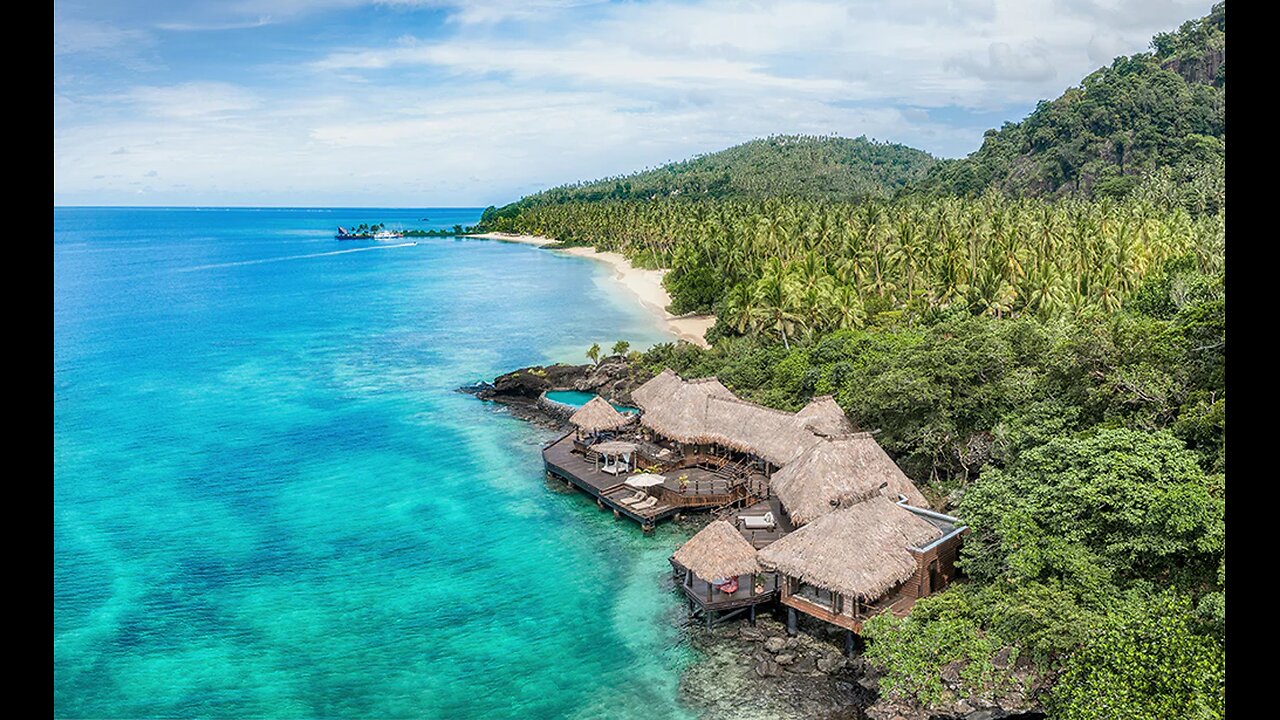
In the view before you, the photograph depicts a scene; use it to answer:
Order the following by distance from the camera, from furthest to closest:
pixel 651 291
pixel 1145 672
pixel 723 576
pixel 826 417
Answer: pixel 651 291 < pixel 826 417 < pixel 723 576 < pixel 1145 672

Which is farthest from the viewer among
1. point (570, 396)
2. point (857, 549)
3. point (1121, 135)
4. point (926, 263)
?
point (1121, 135)

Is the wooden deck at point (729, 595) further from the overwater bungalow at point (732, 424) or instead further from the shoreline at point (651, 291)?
the shoreline at point (651, 291)

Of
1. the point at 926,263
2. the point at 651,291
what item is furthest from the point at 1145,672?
the point at 651,291

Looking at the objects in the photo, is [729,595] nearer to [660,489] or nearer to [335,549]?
[660,489]

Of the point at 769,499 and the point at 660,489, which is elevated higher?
the point at 769,499

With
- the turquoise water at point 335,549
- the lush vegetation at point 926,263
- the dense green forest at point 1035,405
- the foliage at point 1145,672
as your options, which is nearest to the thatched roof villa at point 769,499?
the dense green forest at point 1035,405

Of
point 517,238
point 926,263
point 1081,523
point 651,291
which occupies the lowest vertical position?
point 1081,523
